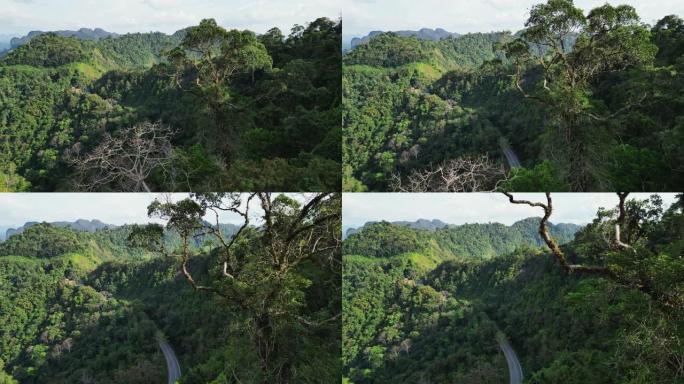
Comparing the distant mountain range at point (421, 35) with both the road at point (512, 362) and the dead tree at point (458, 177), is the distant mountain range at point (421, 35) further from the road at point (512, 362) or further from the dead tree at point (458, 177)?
the road at point (512, 362)

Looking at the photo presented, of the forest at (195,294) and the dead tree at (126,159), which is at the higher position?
the dead tree at (126,159)

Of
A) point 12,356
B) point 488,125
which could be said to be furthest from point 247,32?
point 12,356

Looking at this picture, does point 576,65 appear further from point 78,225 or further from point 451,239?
point 78,225

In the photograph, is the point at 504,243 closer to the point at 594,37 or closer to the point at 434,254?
the point at 434,254

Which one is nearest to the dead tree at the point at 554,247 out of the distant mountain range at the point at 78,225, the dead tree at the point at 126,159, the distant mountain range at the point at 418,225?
the distant mountain range at the point at 418,225

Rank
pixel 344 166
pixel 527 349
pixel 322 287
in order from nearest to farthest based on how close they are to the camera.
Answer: pixel 344 166 → pixel 322 287 → pixel 527 349

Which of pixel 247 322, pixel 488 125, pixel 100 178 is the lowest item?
pixel 247 322
